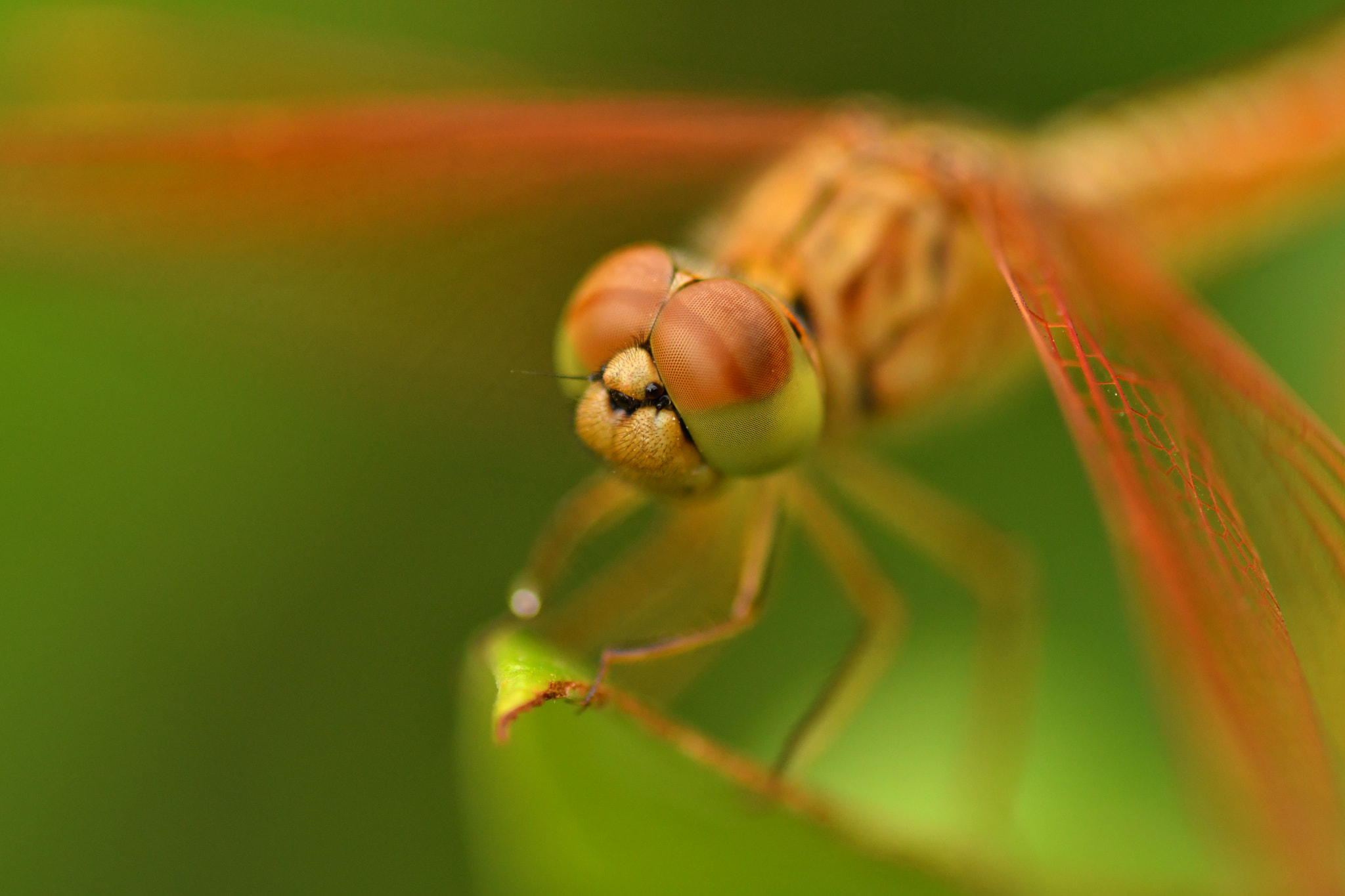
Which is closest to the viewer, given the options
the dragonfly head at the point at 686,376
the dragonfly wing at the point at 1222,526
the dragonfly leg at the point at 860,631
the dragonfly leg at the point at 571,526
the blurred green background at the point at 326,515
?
the dragonfly wing at the point at 1222,526

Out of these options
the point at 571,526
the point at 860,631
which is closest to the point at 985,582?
the point at 860,631

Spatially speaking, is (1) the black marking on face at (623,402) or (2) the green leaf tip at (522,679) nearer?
(2) the green leaf tip at (522,679)

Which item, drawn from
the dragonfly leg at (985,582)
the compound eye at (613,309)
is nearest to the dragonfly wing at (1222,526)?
the compound eye at (613,309)

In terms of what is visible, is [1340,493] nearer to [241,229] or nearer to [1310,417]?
[1310,417]

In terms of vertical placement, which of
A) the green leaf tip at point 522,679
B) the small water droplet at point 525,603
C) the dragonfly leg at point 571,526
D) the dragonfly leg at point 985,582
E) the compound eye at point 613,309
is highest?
the compound eye at point 613,309

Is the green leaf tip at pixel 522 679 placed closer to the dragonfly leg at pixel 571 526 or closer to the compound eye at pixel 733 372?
the compound eye at pixel 733 372

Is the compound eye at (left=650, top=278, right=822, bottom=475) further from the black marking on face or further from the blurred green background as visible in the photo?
the blurred green background

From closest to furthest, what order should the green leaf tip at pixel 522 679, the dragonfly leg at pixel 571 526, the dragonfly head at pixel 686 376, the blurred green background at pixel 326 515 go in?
the green leaf tip at pixel 522 679, the dragonfly head at pixel 686 376, the dragonfly leg at pixel 571 526, the blurred green background at pixel 326 515
